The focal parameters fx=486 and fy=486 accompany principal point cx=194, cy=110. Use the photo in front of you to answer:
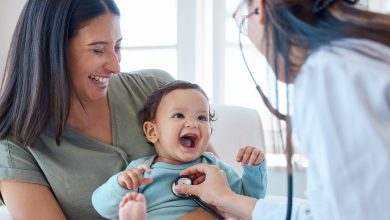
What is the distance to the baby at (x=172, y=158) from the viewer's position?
4.04 ft

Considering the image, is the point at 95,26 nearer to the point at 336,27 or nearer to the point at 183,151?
the point at 183,151

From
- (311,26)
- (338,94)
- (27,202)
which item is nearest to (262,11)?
(311,26)

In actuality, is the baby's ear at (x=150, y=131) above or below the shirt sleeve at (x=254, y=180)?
above

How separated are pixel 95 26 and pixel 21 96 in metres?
0.27

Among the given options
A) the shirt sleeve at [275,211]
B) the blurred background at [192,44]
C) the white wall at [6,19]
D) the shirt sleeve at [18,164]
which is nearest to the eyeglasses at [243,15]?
the shirt sleeve at [275,211]

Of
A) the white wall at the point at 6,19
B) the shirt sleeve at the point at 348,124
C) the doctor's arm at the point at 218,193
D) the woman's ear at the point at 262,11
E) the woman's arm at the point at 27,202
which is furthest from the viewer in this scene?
the white wall at the point at 6,19

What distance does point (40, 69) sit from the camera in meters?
1.25

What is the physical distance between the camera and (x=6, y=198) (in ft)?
4.09

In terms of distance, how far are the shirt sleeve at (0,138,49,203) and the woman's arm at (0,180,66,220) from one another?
16 millimetres

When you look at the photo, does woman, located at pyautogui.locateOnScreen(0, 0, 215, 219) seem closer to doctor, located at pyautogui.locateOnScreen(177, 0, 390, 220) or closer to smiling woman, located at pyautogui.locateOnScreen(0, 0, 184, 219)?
smiling woman, located at pyautogui.locateOnScreen(0, 0, 184, 219)

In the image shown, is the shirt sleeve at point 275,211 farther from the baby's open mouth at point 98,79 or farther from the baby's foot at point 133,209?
the baby's open mouth at point 98,79

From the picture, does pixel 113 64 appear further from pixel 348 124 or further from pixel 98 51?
pixel 348 124

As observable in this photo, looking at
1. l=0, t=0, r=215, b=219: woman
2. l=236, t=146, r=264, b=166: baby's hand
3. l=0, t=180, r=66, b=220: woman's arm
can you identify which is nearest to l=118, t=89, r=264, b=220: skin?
l=236, t=146, r=264, b=166: baby's hand

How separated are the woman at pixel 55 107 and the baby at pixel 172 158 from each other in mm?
95
